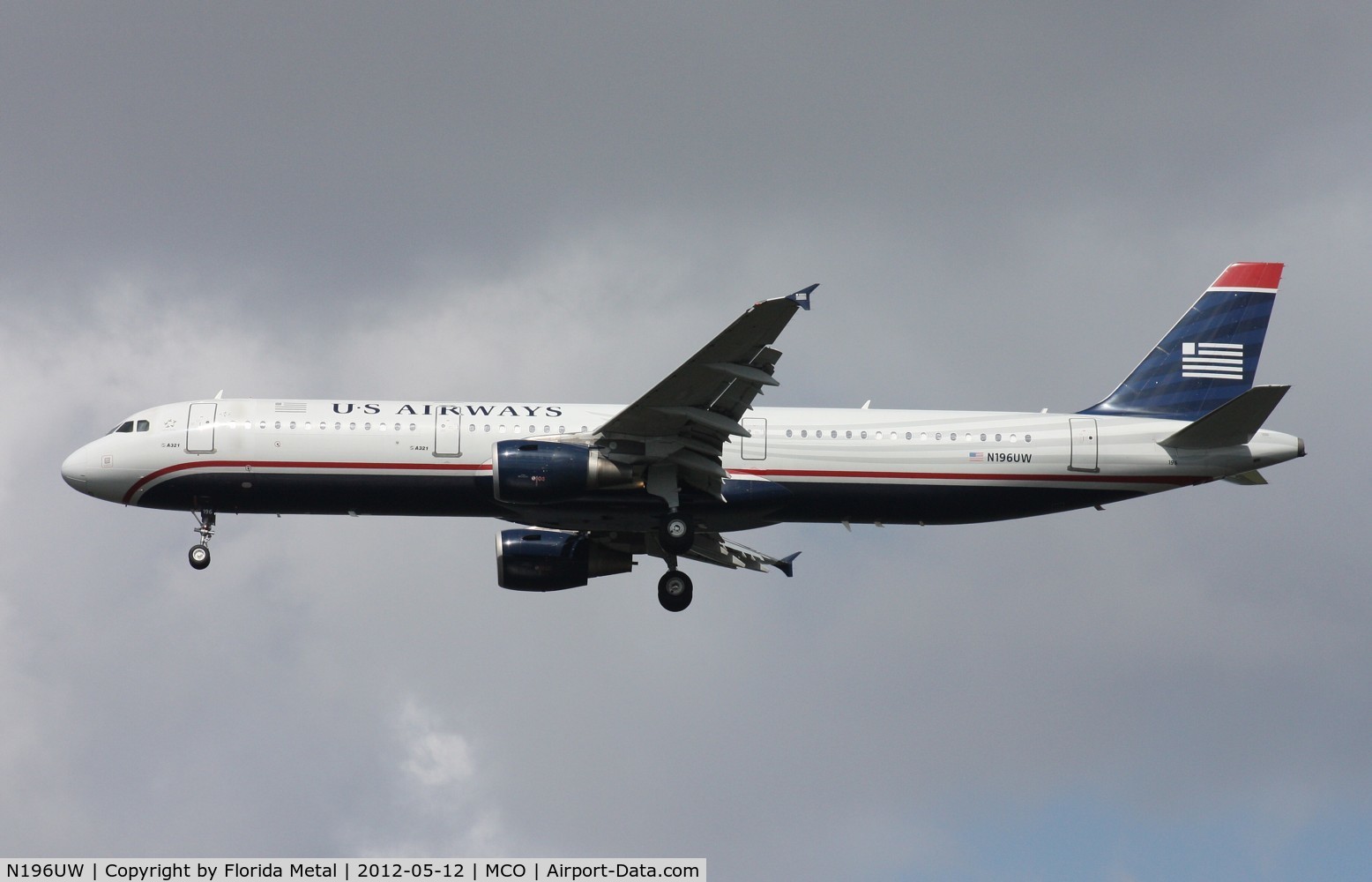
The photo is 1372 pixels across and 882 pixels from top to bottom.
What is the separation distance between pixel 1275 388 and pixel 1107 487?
5445 millimetres

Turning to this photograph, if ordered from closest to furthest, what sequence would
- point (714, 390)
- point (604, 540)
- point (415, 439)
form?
point (714, 390) < point (415, 439) < point (604, 540)

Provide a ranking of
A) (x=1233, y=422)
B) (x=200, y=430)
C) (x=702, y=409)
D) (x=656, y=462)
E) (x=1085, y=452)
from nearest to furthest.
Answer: (x=702, y=409), (x=656, y=462), (x=1233, y=422), (x=200, y=430), (x=1085, y=452)

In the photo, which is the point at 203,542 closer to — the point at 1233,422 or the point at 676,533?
the point at 676,533

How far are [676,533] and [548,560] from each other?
556 centimetres

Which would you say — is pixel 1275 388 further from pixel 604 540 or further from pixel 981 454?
pixel 604 540

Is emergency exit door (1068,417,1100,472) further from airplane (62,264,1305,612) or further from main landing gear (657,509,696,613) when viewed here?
main landing gear (657,509,696,613)

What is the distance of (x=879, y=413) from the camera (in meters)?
46.2

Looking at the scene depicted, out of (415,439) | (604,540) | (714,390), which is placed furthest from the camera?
(604,540)

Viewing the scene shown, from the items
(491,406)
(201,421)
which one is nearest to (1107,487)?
(491,406)

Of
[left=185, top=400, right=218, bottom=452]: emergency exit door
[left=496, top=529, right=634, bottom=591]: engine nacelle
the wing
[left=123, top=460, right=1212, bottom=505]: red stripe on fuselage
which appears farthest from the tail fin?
[left=185, top=400, right=218, bottom=452]: emergency exit door

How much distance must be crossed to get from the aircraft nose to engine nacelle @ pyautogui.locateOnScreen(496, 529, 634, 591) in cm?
1101

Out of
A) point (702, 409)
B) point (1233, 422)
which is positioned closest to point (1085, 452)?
point (1233, 422)

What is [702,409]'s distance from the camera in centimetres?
4247

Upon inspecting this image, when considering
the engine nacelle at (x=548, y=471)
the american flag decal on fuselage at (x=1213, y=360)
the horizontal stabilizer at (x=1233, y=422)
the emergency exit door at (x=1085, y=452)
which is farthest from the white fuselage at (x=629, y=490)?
the american flag decal on fuselage at (x=1213, y=360)
